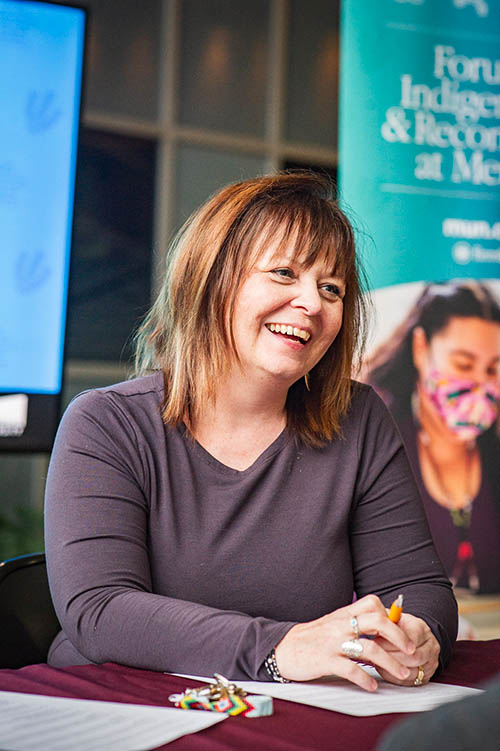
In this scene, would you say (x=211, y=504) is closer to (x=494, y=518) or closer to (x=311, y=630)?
(x=311, y=630)

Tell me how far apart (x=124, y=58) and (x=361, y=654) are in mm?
3560

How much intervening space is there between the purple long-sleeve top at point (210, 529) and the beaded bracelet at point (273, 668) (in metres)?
0.11

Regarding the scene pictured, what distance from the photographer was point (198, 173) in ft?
13.8

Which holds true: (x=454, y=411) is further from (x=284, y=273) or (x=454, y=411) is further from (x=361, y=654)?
(x=361, y=654)

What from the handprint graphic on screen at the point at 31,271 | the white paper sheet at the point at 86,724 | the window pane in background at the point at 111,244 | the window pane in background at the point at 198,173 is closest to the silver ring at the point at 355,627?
the white paper sheet at the point at 86,724

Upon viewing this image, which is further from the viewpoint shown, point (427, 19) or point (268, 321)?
point (427, 19)

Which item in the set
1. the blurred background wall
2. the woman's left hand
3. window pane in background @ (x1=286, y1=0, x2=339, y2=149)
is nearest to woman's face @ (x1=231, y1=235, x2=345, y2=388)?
the woman's left hand

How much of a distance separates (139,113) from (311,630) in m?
3.39

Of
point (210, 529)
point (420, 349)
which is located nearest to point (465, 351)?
point (420, 349)

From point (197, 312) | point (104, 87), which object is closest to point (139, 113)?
point (104, 87)

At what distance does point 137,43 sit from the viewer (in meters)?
4.11

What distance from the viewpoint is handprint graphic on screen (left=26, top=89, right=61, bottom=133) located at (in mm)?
2373

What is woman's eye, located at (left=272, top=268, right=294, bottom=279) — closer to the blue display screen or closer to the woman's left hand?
the woman's left hand

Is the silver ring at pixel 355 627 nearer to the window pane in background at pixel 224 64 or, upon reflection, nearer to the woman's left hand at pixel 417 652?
the woman's left hand at pixel 417 652
